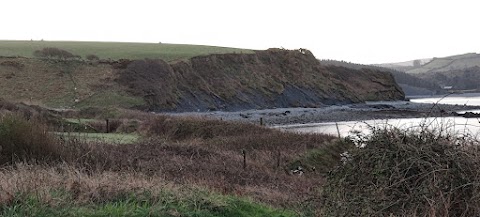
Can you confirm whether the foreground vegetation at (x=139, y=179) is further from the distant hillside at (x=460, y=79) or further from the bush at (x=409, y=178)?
the distant hillside at (x=460, y=79)

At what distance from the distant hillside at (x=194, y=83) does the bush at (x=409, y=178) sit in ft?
163

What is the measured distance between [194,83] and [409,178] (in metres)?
67.7

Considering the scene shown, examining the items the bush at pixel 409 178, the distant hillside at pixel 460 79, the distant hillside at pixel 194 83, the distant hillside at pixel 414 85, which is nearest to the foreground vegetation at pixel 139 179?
the bush at pixel 409 178

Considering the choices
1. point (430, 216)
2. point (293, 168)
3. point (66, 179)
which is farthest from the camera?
point (293, 168)

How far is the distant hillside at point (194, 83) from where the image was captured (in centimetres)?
6244

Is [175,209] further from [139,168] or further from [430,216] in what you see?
[139,168]

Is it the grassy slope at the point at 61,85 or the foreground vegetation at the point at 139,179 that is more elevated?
the foreground vegetation at the point at 139,179

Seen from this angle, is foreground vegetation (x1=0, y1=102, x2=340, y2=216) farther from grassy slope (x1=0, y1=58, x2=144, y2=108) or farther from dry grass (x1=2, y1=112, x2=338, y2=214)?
grassy slope (x1=0, y1=58, x2=144, y2=108)

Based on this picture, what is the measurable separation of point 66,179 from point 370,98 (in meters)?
86.4

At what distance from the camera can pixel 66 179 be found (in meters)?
8.46

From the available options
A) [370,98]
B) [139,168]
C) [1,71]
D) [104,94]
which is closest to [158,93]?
[104,94]

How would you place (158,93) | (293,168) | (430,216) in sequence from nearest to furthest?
(430,216), (293,168), (158,93)

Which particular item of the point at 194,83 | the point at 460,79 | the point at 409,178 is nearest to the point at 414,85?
the point at 460,79

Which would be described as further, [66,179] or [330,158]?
[330,158]
